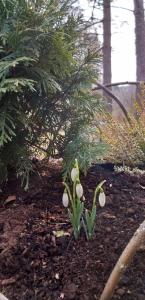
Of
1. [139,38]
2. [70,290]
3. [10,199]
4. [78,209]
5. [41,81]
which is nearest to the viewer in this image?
[70,290]

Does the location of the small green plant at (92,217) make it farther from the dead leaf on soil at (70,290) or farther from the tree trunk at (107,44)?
the tree trunk at (107,44)

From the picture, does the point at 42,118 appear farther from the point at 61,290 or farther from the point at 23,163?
the point at 61,290

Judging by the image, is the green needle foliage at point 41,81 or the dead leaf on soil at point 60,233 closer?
the dead leaf on soil at point 60,233

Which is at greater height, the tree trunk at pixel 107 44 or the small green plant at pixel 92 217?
the tree trunk at pixel 107 44

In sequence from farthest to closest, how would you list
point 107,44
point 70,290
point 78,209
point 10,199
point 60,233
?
point 107,44 → point 10,199 → point 60,233 → point 78,209 → point 70,290

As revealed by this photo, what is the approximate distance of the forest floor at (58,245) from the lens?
1.63 meters

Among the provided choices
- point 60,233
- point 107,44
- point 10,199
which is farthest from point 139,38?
point 60,233

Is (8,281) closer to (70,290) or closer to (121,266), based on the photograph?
(70,290)

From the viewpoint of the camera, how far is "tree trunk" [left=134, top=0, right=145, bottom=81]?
6.98m

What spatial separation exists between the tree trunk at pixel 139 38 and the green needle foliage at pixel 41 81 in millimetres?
4629

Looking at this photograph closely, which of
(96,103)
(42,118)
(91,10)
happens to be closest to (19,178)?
(42,118)

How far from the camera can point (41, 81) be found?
2.17m

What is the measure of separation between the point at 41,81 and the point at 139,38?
214 inches

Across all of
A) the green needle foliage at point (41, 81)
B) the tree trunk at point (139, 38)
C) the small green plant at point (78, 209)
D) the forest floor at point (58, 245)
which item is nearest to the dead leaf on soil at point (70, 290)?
the forest floor at point (58, 245)
